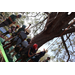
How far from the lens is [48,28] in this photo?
4.32 metres

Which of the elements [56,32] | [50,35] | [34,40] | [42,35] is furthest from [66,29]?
[34,40]

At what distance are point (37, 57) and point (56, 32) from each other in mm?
1892

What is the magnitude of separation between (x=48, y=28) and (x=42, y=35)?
22.9 inches

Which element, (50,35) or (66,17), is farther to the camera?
(50,35)

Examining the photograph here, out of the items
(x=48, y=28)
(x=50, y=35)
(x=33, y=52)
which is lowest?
(x=33, y=52)

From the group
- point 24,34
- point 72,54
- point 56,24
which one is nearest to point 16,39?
point 24,34

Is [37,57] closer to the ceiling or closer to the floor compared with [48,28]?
closer to the floor

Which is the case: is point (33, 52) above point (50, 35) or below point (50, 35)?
below

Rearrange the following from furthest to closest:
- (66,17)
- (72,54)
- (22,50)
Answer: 1. (72,54)
2. (22,50)
3. (66,17)

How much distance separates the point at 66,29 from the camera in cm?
423

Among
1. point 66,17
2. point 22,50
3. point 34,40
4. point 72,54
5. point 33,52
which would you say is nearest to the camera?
point 33,52

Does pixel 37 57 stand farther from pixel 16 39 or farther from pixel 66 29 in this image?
pixel 66 29

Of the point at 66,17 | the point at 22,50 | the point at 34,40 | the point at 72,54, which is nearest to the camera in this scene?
the point at 66,17

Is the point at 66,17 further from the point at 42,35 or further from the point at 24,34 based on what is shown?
the point at 24,34
